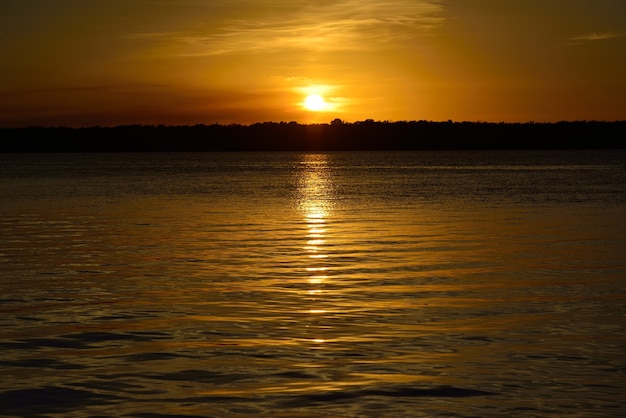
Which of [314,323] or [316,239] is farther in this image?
[316,239]

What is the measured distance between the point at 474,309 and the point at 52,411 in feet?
26.3

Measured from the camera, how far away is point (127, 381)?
36.1 ft

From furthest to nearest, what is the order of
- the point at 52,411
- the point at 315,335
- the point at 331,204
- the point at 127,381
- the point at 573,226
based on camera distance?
the point at 331,204 < the point at 573,226 < the point at 315,335 < the point at 127,381 < the point at 52,411

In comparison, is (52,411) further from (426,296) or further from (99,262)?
(99,262)

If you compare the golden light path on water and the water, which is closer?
the water

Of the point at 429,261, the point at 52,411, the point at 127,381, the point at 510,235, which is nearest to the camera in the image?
the point at 52,411

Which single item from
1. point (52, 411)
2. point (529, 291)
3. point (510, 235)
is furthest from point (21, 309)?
point (510, 235)

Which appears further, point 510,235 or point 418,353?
point 510,235

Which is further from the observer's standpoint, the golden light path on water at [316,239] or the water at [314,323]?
the golden light path on water at [316,239]

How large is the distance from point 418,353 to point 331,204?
37414mm

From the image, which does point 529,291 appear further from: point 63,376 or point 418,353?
point 63,376

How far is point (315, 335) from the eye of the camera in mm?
13508

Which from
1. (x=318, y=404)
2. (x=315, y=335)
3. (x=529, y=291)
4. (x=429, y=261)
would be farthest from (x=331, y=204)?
(x=318, y=404)

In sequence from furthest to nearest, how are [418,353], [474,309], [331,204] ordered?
[331,204] < [474,309] < [418,353]
